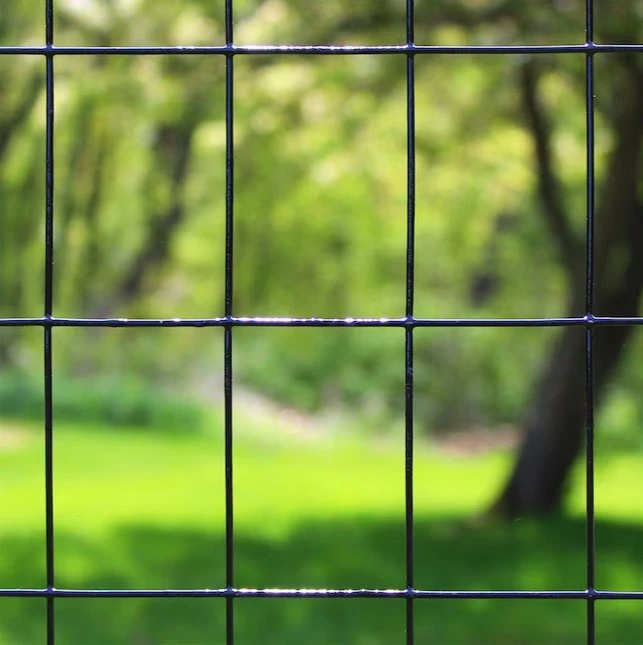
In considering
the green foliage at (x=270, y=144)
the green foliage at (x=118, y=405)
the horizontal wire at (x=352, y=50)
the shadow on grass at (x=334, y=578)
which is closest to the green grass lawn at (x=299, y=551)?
the shadow on grass at (x=334, y=578)

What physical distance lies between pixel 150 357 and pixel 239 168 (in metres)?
7.90

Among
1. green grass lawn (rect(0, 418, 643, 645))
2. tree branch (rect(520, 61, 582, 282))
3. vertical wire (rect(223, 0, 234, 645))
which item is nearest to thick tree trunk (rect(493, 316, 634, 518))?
green grass lawn (rect(0, 418, 643, 645))

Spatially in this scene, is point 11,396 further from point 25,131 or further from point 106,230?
point 25,131

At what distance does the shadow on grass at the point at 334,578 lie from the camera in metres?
4.48

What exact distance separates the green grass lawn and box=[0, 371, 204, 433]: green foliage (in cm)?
241

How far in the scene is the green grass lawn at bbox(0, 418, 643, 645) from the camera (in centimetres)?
457

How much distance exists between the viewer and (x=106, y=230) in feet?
21.3

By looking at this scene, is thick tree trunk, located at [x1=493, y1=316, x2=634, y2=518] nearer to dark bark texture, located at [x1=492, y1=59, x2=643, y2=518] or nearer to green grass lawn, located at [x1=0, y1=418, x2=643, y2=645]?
dark bark texture, located at [x1=492, y1=59, x2=643, y2=518]

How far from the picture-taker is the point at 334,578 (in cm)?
534

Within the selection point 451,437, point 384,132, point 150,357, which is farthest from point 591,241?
point 150,357

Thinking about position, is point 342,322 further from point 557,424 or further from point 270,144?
point 557,424

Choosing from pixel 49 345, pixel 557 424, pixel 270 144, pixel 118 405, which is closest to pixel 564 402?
pixel 557 424

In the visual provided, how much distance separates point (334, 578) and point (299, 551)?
67 centimetres

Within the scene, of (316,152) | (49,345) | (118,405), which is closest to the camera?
(49,345)
